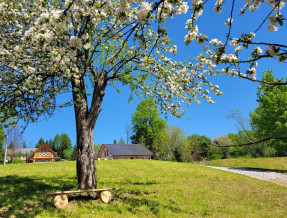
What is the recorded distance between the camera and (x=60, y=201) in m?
6.23

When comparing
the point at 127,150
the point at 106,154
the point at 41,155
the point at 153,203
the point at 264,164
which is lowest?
the point at 264,164

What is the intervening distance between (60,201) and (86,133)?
2.60m

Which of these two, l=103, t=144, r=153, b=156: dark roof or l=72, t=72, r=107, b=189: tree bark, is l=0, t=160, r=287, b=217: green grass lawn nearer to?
l=72, t=72, r=107, b=189: tree bark

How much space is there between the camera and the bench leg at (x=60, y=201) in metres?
6.14

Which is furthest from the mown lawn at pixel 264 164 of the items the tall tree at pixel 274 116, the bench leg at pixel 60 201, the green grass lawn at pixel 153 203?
the bench leg at pixel 60 201

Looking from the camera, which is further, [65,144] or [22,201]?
[65,144]

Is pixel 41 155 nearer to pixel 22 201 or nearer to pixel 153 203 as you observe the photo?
pixel 22 201

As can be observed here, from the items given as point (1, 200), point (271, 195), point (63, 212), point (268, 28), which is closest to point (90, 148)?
point (63, 212)

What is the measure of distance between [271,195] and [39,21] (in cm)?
1288

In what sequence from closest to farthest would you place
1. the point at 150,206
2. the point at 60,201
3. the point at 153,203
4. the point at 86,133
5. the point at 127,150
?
the point at 60,201 < the point at 150,206 < the point at 153,203 < the point at 86,133 < the point at 127,150

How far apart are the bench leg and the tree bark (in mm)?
1055

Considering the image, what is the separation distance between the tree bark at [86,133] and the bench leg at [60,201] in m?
1.05

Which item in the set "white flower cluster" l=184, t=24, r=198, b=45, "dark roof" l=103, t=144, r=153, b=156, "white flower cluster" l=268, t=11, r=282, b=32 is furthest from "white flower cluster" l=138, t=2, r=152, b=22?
"dark roof" l=103, t=144, r=153, b=156

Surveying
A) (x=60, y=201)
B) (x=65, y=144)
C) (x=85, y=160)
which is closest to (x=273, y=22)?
(x=85, y=160)
